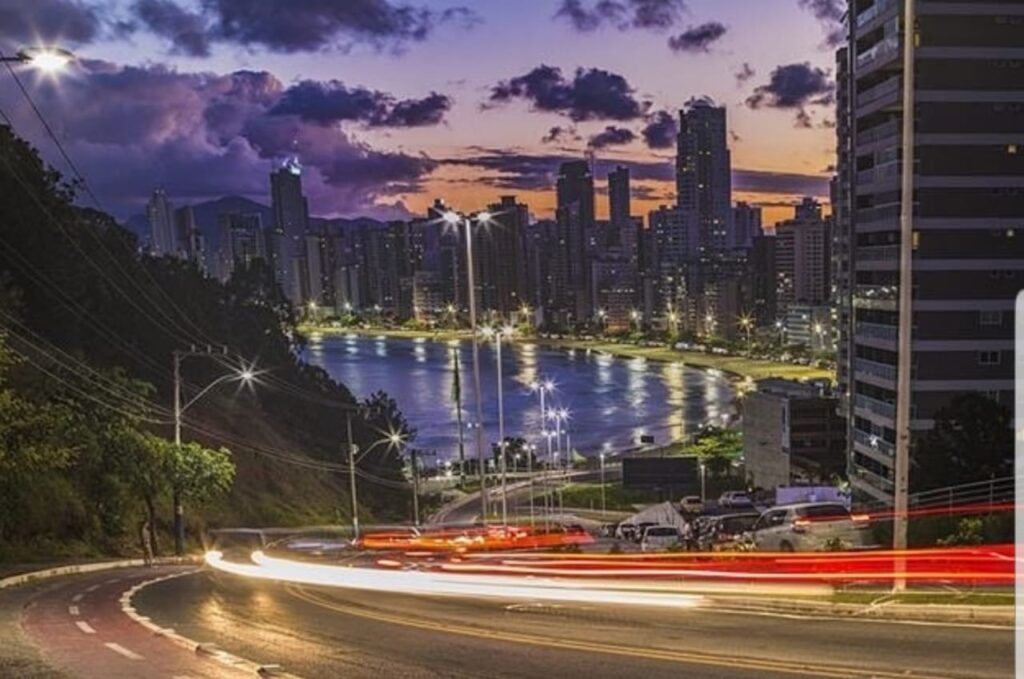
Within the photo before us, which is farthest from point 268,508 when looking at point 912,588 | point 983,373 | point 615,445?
point 615,445

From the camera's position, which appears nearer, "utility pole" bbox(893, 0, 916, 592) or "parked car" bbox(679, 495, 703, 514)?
"utility pole" bbox(893, 0, 916, 592)

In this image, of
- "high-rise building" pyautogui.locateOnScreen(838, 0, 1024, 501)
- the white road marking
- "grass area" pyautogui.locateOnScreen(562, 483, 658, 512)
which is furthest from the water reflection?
the white road marking

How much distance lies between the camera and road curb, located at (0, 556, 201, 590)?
24317 millimetres

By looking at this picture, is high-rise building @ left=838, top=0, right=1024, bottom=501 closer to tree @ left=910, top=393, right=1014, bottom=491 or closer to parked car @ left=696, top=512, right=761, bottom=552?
tree @ left=910, top=393, right=1014, bottom=491

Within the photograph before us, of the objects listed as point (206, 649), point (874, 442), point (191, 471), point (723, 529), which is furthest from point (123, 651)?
point (874, 442)

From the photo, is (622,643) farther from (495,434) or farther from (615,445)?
(495,434)

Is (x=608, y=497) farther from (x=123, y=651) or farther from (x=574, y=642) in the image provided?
(x=123, y=651)

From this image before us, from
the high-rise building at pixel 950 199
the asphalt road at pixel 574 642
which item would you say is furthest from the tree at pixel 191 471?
the high-rise building at pixel 950 199

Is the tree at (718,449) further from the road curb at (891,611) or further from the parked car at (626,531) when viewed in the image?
the road curb at (891,611)

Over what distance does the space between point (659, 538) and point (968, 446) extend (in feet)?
34.9

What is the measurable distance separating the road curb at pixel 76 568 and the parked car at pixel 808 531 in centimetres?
1808

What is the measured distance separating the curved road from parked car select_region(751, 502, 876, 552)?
31.0ft

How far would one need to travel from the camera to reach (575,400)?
155 meters

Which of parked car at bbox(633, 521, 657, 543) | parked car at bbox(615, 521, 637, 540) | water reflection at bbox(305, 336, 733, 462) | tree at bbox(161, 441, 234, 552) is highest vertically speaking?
tree at bbox(161, 441, 234, 552)
